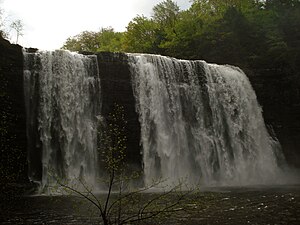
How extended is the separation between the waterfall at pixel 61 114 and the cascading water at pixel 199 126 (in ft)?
10.2

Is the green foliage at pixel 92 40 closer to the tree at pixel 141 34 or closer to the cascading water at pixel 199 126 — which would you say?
the tree at pixel 141 34

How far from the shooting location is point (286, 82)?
25609 millimetres

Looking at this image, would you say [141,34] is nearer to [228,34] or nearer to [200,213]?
[228,34]

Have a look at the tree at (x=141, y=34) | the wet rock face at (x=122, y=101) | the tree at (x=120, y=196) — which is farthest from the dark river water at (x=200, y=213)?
the tree at (x=141, y=34)

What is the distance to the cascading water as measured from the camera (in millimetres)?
20312

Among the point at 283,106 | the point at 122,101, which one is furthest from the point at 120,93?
the point at 283,106

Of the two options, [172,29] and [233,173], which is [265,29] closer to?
[172,29]

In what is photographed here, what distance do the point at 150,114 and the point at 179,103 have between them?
2.28 m

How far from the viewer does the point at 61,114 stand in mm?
18312

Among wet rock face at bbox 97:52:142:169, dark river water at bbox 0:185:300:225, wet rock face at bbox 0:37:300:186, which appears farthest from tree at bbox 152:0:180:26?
dark river water at bbox 0:185:300:225

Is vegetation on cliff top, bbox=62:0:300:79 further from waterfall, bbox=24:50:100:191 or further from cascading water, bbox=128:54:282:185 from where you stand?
waterfall, bbox=24:50:100:191

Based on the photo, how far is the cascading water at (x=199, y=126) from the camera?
20.3m

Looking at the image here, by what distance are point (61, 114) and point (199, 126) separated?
8.71m

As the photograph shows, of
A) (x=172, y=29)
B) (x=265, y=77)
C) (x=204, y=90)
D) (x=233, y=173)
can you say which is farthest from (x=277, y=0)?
(x=233, y=173)
